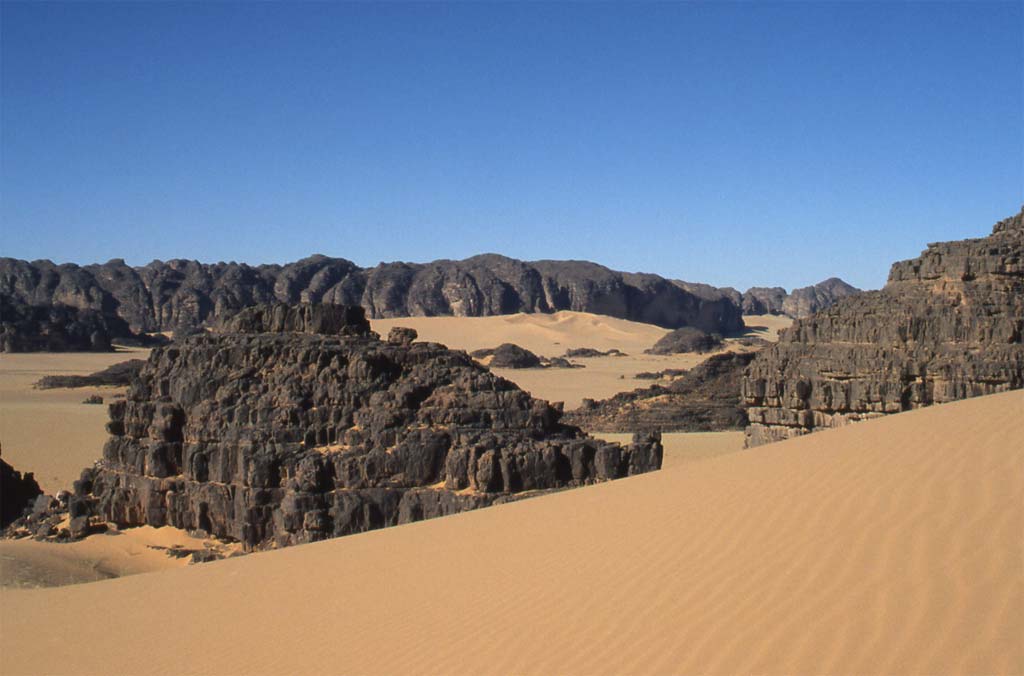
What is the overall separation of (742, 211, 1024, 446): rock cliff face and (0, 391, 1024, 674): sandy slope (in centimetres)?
612

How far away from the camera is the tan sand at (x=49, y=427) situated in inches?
993

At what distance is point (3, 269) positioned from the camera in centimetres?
8612

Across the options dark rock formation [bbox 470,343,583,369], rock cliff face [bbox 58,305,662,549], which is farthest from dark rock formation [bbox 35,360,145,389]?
rock cliff face [bbox 58,305,662,549]

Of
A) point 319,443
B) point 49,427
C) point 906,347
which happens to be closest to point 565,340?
point 49,427

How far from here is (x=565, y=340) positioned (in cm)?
7975

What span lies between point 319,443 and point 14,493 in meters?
7.71

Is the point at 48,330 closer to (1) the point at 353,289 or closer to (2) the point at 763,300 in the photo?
(1) the point at 353,289

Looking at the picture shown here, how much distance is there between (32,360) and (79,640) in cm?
5805

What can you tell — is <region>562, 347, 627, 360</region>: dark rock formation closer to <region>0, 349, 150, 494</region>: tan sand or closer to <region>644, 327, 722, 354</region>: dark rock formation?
<region>644, 327, 722, 354</region>: dark rock formation

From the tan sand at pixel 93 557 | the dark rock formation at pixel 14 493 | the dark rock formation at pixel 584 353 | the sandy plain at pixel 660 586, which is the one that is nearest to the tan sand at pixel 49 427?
the dark rock formation at pixel 14 493

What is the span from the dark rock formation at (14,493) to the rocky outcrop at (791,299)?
396 ft

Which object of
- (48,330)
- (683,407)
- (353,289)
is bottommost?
(683,407)

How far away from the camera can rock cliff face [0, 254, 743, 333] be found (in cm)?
8400

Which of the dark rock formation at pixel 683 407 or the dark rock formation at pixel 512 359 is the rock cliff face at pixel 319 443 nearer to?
the dark rock formation at pixel 683 407
